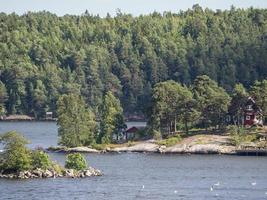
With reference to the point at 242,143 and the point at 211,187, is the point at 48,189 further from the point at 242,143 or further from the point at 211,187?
the point at 242,143

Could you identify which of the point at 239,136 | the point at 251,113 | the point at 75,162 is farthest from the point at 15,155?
the point at 251,113

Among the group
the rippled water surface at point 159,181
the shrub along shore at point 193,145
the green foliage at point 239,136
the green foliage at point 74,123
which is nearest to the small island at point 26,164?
the rippled water surface at point 159,181

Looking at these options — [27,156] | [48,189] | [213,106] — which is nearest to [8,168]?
[27,156]

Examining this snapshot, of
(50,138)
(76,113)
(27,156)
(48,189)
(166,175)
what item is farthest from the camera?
(50,138)

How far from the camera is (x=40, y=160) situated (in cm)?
11256

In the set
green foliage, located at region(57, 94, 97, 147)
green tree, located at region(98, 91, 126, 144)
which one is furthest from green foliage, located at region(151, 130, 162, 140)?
green foliage, located at region(57, 94, 97, 147)

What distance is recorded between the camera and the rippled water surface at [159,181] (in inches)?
3979

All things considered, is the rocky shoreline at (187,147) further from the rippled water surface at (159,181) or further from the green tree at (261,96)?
the green tree at (261,96)

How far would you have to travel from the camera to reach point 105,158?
14025 centimetres

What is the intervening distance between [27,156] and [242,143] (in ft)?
146

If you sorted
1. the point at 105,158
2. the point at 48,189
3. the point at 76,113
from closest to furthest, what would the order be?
1. the point at 48,189
2. the point at 105,158
3. the point at 76,113

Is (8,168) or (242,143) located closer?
(8,168)

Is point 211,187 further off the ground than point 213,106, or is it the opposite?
point 213,106

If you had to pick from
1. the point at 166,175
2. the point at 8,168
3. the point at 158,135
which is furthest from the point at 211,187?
the point at 158,135
